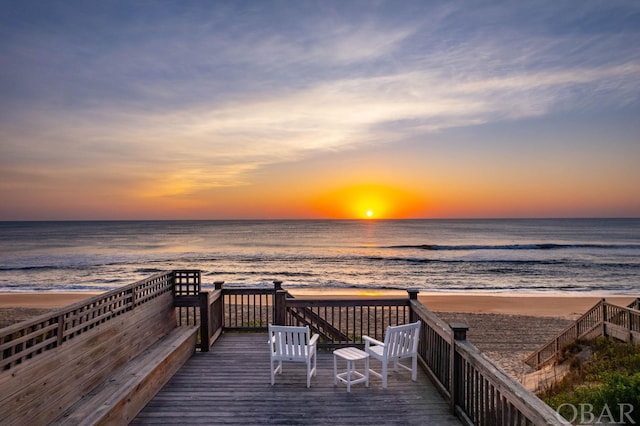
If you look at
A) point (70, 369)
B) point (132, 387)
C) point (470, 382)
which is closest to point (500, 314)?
point (470, 382)

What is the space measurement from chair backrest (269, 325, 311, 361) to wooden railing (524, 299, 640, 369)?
7.28m

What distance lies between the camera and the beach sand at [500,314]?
10.7 metres

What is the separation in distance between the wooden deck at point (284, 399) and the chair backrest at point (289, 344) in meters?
0.40

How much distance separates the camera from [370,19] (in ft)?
33.5

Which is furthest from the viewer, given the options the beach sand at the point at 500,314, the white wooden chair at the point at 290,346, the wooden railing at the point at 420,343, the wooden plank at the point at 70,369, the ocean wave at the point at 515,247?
the ocean wave at the point at 515,247

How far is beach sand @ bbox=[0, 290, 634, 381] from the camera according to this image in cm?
1069

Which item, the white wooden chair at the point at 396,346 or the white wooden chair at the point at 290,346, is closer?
the white wooden chair at the point at 396,346

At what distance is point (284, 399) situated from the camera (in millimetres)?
4270

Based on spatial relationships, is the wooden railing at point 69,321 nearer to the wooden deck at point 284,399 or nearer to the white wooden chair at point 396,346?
the wooden deck at point 284,399

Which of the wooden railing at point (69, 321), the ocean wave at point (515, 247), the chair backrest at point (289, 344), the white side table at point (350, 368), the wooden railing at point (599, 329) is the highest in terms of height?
the wooden railing at point (69, 321)

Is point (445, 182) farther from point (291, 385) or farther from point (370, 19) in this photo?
point (291, 385)

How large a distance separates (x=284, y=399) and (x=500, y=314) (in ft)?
44.8

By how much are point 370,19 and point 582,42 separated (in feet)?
25.1

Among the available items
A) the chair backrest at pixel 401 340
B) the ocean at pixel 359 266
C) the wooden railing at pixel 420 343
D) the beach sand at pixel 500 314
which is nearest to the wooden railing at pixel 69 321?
the wooden railing at pixel 420 343
